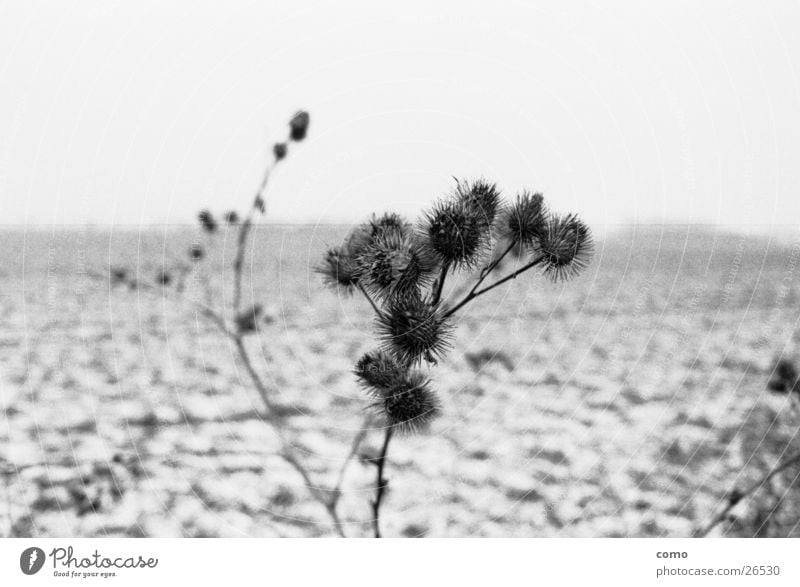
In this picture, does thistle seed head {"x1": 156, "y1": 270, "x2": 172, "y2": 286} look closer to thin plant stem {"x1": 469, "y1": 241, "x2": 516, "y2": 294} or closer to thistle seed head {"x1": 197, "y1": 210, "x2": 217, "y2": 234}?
thistle seed head {"x1": 197, "y1": 210, "x2": 217, "y2": 234}

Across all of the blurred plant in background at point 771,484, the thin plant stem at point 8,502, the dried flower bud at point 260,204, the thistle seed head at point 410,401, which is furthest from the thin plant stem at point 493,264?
the thin plant stem at point 8,502

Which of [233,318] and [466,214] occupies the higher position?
[466,214]

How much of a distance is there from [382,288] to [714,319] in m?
1.38

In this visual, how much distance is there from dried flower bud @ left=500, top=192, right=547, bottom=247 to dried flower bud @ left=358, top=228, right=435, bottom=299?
0.40 ft

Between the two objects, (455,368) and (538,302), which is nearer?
(455,368)

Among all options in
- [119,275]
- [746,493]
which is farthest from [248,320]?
[746,493]

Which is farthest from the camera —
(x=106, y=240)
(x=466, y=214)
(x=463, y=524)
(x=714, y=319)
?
(x=714, y=319)

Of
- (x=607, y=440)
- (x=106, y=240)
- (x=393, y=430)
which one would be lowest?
(x=607, y=440)

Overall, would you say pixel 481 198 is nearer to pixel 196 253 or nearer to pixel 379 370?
pixel 379 370

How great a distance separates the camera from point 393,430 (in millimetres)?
1100

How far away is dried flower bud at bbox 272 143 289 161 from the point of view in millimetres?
1210

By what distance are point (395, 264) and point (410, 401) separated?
189 millimetres

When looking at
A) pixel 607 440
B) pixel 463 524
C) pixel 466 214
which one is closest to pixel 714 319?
pixel 607 440

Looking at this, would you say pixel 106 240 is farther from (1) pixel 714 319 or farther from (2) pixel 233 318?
(1) pixel 714 319
